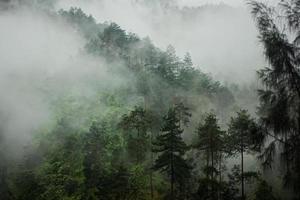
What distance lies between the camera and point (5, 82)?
98250mm

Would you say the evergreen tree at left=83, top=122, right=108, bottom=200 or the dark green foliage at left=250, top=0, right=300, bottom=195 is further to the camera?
the evergreen tree at left=83, top=122, right=108, bottom=200

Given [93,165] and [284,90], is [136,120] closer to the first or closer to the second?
[93,165]

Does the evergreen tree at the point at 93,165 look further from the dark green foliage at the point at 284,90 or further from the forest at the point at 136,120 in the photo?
the dark green foliage at the point at 284,90

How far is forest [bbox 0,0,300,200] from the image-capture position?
13664 mm

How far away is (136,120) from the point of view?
5106 cm

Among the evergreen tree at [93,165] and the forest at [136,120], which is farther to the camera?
the evergreen tree at [93,165]

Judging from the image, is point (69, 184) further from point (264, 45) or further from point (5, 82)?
point (5, 82)

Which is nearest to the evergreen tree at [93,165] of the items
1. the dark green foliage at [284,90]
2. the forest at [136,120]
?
the forest at [136,120]

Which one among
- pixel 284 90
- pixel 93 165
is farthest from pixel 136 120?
pixel 284 90

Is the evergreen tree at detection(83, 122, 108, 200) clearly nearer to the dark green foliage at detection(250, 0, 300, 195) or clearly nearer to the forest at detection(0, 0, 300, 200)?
the forest at detection(0, 0, 300, 200)

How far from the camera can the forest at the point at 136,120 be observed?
44.8 feet

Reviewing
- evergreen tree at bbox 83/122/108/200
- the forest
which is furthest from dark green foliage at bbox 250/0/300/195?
evergreen tree at bbox 83/122/108/200

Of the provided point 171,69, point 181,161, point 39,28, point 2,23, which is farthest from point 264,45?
point 2,23

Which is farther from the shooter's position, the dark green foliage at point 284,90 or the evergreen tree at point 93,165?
the evergreen tree at point 93,165
